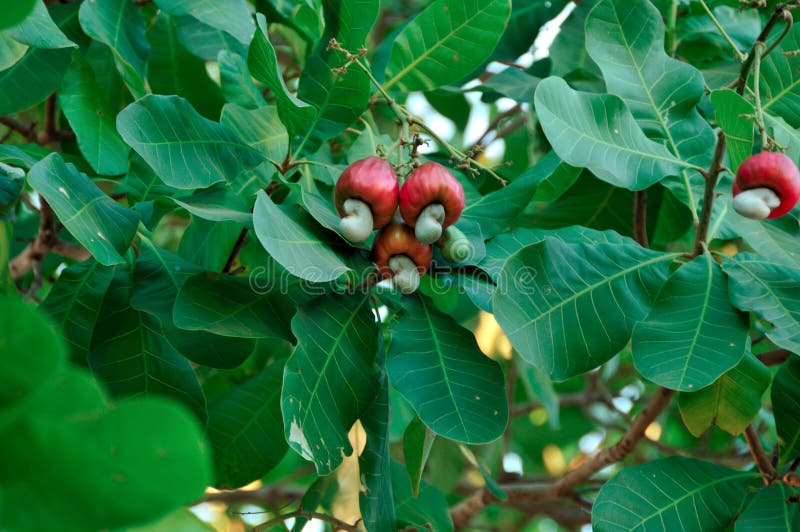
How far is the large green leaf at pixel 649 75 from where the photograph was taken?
1.57 meters

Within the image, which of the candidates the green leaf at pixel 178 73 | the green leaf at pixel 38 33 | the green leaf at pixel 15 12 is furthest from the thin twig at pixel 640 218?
the green leaf at pixel 15 12

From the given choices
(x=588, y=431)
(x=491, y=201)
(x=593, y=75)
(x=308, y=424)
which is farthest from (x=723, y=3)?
(x=588, y=431)

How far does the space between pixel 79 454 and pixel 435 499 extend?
1.51 meters

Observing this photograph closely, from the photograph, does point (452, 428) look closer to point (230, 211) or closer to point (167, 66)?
point (230, 211)

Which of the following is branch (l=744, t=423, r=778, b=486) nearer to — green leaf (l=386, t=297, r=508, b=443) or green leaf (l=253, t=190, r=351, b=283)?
green leaf (l=386, t=297, r=508, b=443)

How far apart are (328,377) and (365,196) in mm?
278

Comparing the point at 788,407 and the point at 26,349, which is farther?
the point at 788,407

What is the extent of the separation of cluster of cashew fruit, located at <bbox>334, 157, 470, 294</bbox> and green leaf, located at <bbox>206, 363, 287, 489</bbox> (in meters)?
0.49

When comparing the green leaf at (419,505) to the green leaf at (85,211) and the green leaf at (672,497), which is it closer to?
the green leaf at (672,497)

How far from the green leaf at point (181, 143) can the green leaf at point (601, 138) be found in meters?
0.51

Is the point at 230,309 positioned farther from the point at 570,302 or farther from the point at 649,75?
the point at 649,75

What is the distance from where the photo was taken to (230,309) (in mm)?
1384

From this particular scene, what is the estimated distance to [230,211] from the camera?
138 centimetres

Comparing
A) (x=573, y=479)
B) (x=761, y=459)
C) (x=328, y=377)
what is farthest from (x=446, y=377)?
(x=573, y=479)
